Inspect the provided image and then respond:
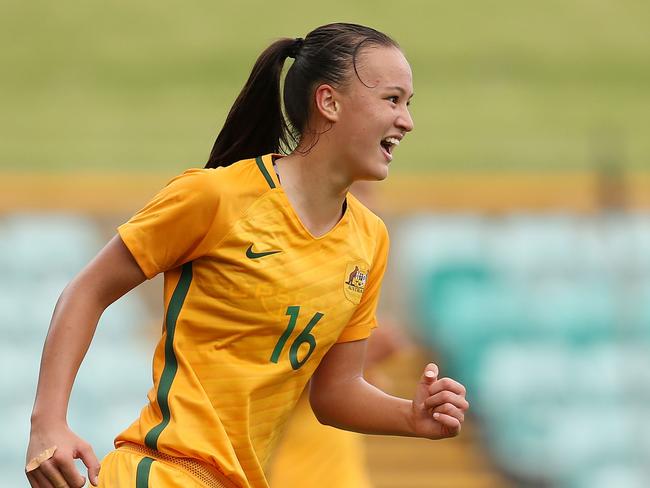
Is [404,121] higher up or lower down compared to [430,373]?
higher up

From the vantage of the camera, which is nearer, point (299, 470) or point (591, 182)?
point (299, 470)

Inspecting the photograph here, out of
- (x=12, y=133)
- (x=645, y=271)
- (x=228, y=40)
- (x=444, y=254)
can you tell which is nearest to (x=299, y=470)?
(x=444, y=254)

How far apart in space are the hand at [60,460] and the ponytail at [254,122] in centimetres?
82

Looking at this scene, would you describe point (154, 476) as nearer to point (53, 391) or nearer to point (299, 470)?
point (53, 391)

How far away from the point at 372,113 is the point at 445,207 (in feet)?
24.0

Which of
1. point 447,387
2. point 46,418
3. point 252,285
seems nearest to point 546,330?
point 447,387

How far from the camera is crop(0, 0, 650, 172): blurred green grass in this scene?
13312mm

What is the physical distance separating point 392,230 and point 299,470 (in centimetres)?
532

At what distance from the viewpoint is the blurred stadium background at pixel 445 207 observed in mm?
9273

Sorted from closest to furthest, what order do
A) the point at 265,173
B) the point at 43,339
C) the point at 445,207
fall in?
the point at 265,173
the point at 43,339
the point at 445,207

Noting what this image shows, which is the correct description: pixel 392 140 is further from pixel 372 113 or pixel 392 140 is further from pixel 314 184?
pixel 314 184

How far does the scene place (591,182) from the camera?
1135cm

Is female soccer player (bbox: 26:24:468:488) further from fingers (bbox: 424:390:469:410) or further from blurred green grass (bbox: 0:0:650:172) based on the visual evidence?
blurred green grass (bbox: 0:0:650:172)

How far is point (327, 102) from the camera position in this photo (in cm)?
333
